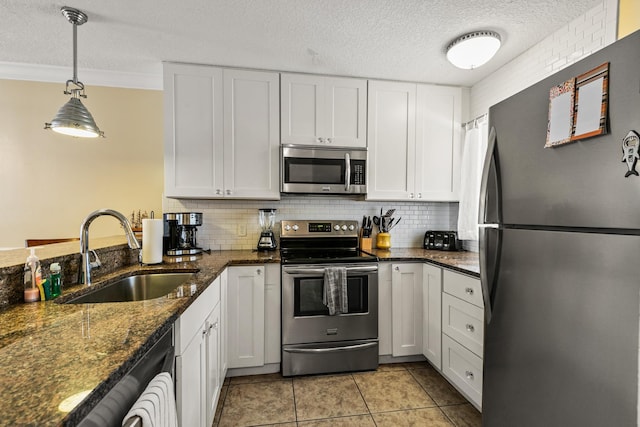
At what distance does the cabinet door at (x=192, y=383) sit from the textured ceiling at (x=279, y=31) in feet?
6.21

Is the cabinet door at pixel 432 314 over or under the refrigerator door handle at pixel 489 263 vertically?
under

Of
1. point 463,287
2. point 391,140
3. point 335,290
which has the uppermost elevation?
point 391,140

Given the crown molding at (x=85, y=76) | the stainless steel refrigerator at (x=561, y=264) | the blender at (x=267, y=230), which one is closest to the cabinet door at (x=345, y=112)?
the blender at (x=267, y=230)

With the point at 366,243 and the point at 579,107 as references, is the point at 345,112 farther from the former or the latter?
the point at 579,107

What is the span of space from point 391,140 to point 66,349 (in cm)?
258

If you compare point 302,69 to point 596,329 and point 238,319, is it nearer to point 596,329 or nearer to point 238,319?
point 238,319

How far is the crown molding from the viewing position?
2.52m

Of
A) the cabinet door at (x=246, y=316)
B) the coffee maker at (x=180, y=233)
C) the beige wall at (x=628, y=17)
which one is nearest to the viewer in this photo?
the beige wall at (x=628, y=17)

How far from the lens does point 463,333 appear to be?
A: 1.91m

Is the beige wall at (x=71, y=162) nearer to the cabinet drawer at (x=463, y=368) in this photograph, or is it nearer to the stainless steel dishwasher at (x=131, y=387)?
the stainless steel dishwasher at (x=131, y=387)

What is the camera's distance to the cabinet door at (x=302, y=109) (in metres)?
2.53

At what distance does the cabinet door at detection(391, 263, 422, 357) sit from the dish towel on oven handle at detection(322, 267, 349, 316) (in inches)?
17.3

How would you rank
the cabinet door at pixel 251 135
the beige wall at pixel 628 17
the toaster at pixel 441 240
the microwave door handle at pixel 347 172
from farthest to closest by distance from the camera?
the toaster at pixel 441 240, the microwave door handle at pixel 347 172, the cabinet door at pixel 251 135, the beige wall at pixel 628 17

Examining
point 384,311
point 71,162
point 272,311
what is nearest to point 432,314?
point 384,311
